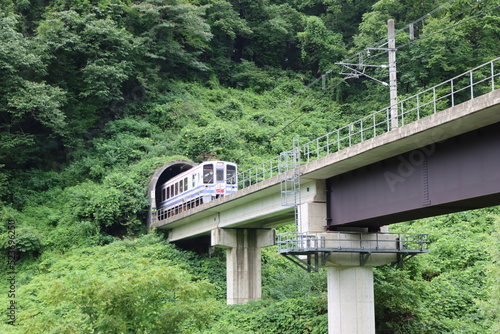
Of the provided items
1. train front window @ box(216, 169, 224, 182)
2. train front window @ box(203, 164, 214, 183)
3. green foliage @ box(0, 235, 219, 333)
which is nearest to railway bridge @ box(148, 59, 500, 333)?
train front window @ box(203, 164, 214, 183)

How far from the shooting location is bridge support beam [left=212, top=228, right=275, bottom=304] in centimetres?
Answer: 3259

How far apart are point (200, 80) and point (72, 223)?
2470cm

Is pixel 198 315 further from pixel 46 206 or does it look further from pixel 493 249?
pixel 46 206

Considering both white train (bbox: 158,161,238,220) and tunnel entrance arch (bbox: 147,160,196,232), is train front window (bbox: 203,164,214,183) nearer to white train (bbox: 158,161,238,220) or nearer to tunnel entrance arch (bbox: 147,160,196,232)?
white train (bbox: 158,161,238,220)

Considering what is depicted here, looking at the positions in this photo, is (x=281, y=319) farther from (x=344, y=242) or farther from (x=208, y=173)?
(x=208, y=173)

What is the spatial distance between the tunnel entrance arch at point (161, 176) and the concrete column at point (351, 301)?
18248mm

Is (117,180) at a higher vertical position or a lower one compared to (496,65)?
lower

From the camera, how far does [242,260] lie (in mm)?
33031

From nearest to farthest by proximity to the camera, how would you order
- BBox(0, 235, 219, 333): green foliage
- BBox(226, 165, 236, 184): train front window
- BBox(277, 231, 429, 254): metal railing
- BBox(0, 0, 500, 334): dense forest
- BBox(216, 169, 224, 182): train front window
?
BBox(0, 235, 219, 333): green foliage, BBox(277, 231, 429, 254): metal railing, BBox(0, 0, 500, 334): dense forest, BBox(216, 169, 224, 182): train front window, BBox(226, 165, 236, 184): train front window

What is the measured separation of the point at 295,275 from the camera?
109ft

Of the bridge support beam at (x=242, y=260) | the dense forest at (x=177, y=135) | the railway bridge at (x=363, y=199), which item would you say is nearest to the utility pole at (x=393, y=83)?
the railway bridge at (x=363, y=199)

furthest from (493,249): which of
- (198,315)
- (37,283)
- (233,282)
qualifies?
(37,283)

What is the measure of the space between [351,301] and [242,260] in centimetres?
1104

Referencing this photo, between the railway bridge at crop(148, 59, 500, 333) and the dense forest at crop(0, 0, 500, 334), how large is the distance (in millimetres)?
1975
